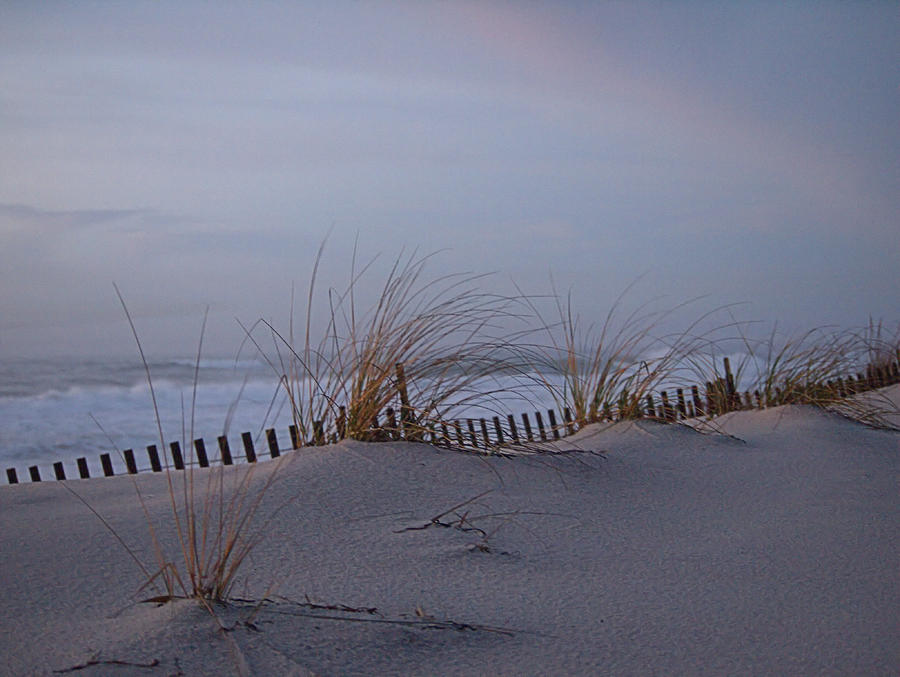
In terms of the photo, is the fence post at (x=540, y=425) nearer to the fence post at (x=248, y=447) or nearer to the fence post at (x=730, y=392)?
the fence post at (x=730, y=392)

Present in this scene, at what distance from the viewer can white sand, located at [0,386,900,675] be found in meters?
1.36

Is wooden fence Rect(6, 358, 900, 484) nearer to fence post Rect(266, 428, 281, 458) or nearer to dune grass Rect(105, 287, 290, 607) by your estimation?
fence post Rect(266, 428, 281, 458)

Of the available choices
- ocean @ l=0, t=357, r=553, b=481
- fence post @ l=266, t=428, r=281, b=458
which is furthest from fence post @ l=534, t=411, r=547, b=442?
ocean @ l=0, t=357, r=553, b=481

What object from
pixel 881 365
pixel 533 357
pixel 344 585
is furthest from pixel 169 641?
pixel 881 365

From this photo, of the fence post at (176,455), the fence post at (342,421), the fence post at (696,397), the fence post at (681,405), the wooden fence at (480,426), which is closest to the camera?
the wooden fence at (480,426)

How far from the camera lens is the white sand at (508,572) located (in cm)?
136

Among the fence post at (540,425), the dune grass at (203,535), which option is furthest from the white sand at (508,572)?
the fence post at (540,425)

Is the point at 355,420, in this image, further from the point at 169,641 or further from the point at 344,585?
the point at 169,641

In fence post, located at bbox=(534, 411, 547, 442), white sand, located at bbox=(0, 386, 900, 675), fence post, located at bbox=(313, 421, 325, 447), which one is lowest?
white sand, located at bbox=(0, 386, 900, 675)

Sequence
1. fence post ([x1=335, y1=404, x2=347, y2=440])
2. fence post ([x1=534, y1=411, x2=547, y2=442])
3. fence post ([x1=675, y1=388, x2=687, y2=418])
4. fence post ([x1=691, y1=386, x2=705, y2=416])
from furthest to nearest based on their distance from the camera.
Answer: fence post ([x1=691, y1=386, x2=705, y2=416]), fence post ([x1=675, y1=388, x2=687, y2=418]), fence post ([x1=534, y1=411, x2=547, y2=442]), fence post ([x1=335, y1=404, x2=347, y2=440])

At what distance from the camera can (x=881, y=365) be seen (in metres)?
7.16

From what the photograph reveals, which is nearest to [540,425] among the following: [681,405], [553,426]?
[681,405]

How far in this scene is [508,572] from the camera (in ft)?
5.97

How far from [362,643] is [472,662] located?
0.20m
